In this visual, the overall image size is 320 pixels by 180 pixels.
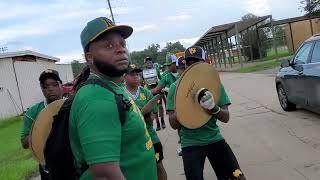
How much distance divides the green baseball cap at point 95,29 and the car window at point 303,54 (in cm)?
860

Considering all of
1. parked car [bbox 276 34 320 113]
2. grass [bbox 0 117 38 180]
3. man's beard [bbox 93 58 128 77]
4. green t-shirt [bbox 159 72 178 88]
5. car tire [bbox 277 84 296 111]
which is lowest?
grass [bbox 0 117 38 180]

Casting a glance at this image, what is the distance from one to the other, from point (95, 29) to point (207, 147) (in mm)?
2398

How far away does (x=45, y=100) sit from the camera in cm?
527

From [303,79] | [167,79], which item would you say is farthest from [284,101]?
[167,79]

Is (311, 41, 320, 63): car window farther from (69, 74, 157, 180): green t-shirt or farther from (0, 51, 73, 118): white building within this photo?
(0, 51, 73, 118): white building

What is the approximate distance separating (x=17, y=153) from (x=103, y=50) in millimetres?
11089

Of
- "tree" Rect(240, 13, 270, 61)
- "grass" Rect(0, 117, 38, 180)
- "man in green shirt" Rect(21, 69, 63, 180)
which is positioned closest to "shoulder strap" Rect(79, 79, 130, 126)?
"man in green shirt" Rect(21, 69, 63, 180)

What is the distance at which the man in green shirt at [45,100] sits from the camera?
5.04m

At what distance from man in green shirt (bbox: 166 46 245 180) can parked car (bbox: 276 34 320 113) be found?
528cm

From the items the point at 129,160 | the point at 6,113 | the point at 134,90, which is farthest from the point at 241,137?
the point at 6,113

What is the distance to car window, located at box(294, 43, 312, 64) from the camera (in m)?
10.7

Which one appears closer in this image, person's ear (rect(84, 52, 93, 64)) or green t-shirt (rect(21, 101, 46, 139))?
person's ear (rect(84, 52, 93, 64))

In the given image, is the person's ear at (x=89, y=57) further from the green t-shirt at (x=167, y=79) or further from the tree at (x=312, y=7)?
the tree at (x=312, y=7)

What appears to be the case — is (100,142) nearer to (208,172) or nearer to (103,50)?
(103,50)
